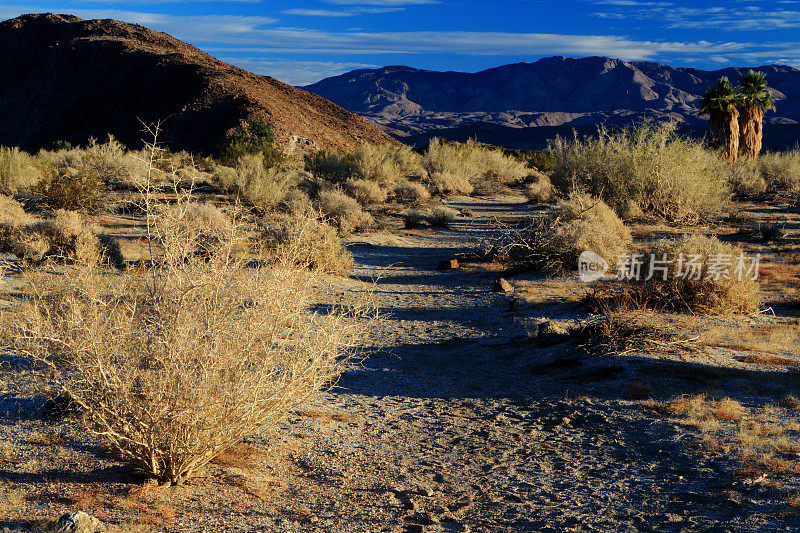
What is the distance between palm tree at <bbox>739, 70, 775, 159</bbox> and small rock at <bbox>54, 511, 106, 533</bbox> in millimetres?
40389

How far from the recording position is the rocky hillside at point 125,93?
55.7 meters

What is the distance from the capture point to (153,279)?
417 centimetres

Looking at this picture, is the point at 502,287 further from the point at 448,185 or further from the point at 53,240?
the point at 448,185

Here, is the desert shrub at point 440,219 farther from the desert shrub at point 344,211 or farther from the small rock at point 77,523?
the small rock at point 77,523

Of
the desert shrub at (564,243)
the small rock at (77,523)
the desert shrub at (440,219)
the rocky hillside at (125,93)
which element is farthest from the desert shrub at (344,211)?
the rocky hillside at (125,93)

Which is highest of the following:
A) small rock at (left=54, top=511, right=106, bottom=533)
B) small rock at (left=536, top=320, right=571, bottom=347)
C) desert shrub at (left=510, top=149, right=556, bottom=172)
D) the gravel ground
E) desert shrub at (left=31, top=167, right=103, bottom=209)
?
desert shrub at (left=510, top=149, right=556, bottom=172)

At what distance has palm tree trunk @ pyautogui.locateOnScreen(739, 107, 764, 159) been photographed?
122ft

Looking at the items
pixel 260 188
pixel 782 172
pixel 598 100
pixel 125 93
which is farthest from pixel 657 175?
pixel 598 100

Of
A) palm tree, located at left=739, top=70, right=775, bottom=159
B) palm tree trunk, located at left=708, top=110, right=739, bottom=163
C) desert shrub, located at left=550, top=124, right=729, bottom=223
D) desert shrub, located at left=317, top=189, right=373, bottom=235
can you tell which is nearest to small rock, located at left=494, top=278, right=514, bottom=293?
desert shrub, located at left=317, top=189, right=373, bottom=235

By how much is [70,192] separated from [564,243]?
13.3 m

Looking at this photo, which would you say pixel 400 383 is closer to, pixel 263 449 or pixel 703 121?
pixel 263 449

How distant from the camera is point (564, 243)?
13188mm

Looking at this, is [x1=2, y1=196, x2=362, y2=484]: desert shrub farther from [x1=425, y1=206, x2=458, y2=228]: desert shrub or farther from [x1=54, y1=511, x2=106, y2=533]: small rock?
[x1=425, y1=206, x2=458, y2=228]: desert shrub

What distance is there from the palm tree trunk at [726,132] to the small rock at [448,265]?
1035 inches
